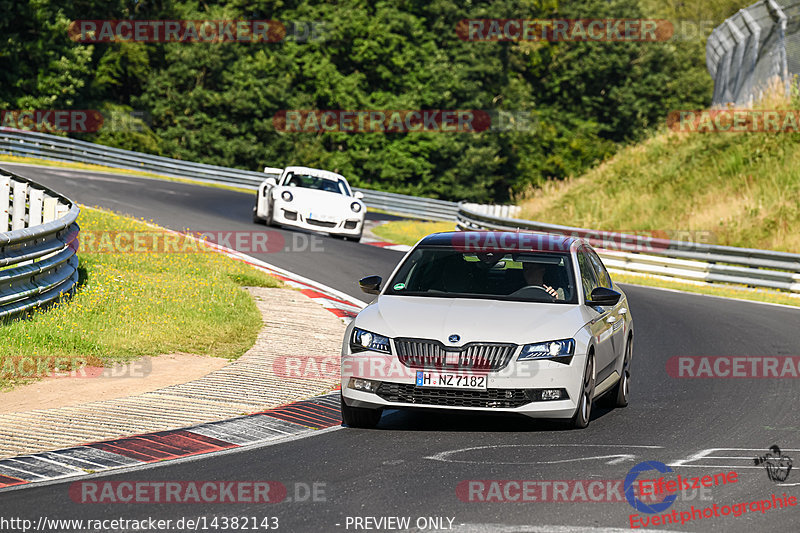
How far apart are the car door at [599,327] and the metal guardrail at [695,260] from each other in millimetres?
13527

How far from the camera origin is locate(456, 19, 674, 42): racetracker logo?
67.7m

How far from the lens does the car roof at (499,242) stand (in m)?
9.46

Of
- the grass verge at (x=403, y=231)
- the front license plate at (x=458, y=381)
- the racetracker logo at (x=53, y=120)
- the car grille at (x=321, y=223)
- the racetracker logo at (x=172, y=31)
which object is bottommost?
Result: the grass verge at (x=403, y=231)

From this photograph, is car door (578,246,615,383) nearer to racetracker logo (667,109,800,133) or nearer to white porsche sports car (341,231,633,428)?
white porsche sports car (341,231,633,428)

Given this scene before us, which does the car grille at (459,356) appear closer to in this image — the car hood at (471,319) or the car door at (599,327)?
the car hood at (471,319)

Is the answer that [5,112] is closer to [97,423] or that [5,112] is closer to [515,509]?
[97,423]

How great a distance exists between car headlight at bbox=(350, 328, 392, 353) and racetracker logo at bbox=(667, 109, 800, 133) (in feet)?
83.0

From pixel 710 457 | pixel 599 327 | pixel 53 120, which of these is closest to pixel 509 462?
pixel 710 457

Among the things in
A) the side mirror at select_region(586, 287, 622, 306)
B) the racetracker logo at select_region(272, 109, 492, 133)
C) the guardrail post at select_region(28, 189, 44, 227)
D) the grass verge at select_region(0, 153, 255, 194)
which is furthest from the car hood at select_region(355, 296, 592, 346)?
the racetracker logo at select_region(272, 109, 492, 133)

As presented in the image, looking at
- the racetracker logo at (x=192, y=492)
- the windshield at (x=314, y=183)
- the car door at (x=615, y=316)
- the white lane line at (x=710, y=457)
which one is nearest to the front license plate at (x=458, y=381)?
the white lane line at (x=710, y=457)

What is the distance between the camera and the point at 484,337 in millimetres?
8094

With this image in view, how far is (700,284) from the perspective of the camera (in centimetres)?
2350

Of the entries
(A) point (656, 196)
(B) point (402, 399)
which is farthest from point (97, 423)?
(A) point (656, 196)

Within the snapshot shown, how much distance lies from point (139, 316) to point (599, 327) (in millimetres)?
5972
